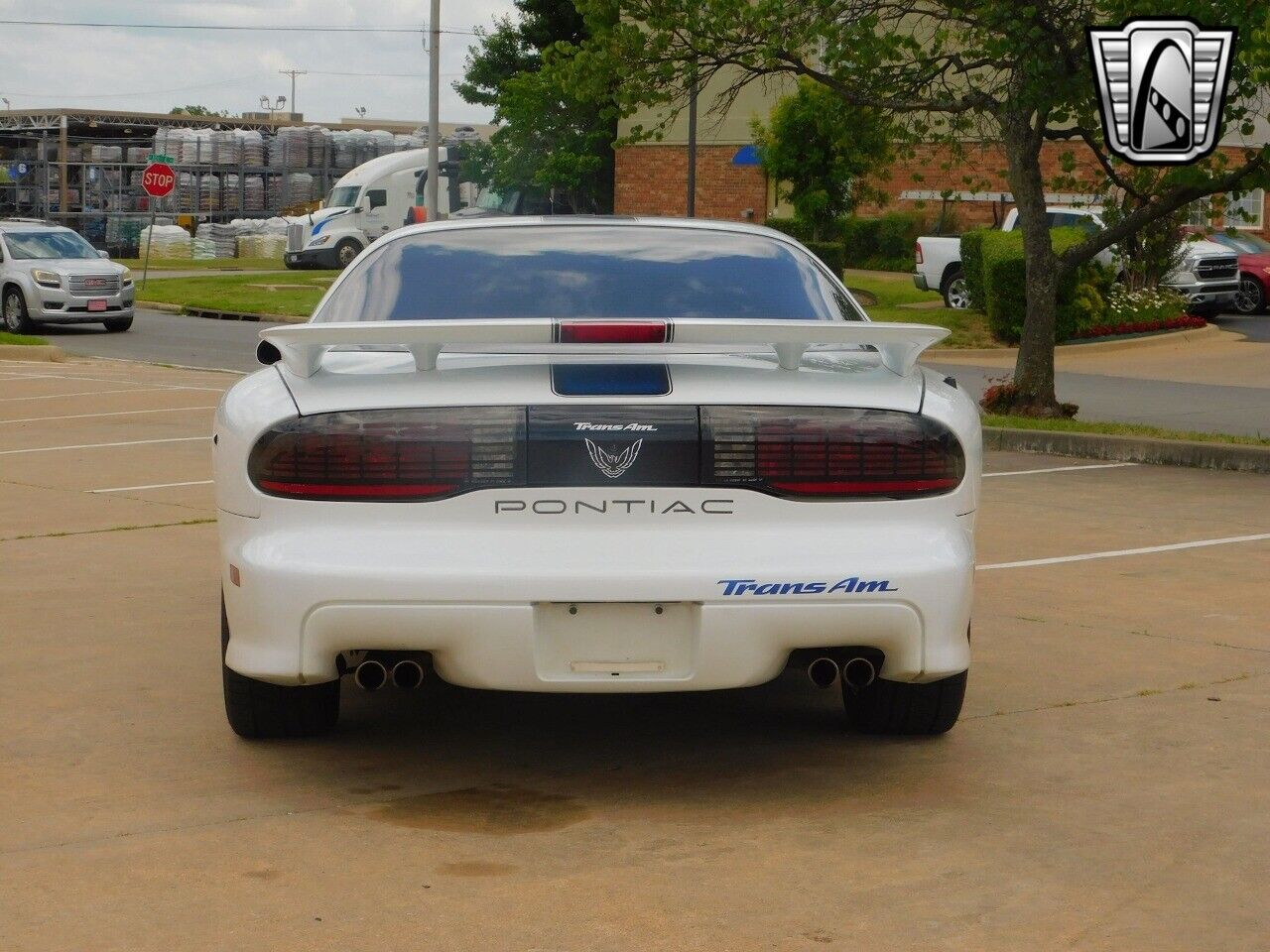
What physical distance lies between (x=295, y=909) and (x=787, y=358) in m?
1.87

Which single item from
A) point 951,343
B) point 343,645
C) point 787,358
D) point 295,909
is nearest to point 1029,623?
point 787,358

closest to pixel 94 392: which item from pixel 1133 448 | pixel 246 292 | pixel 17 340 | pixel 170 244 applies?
pixel 17 340

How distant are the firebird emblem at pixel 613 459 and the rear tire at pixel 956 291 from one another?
25.2 metres

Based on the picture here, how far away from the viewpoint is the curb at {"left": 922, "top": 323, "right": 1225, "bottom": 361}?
25594 mm

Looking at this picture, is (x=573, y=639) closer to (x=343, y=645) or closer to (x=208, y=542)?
(x=343, y=645)

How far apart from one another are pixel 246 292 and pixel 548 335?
110 feet

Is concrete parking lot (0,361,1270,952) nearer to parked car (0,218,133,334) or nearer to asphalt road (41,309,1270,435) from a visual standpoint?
asphalt road (41,309,1270,435)

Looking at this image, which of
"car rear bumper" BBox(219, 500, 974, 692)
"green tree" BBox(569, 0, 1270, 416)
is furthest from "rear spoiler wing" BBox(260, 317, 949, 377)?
"green tree" BBox(569, 0, 1270, 416)

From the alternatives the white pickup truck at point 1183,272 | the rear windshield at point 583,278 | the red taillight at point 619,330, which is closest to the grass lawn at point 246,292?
the white pickup truck at point 1183,272

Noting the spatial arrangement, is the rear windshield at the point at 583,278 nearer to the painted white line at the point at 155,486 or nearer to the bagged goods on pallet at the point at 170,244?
the painted white line at the point at 155,486

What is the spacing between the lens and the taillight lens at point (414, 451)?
4.67 m

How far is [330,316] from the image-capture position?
584 cm

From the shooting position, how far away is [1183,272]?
98.4 ft

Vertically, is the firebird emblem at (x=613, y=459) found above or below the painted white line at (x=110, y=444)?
above
